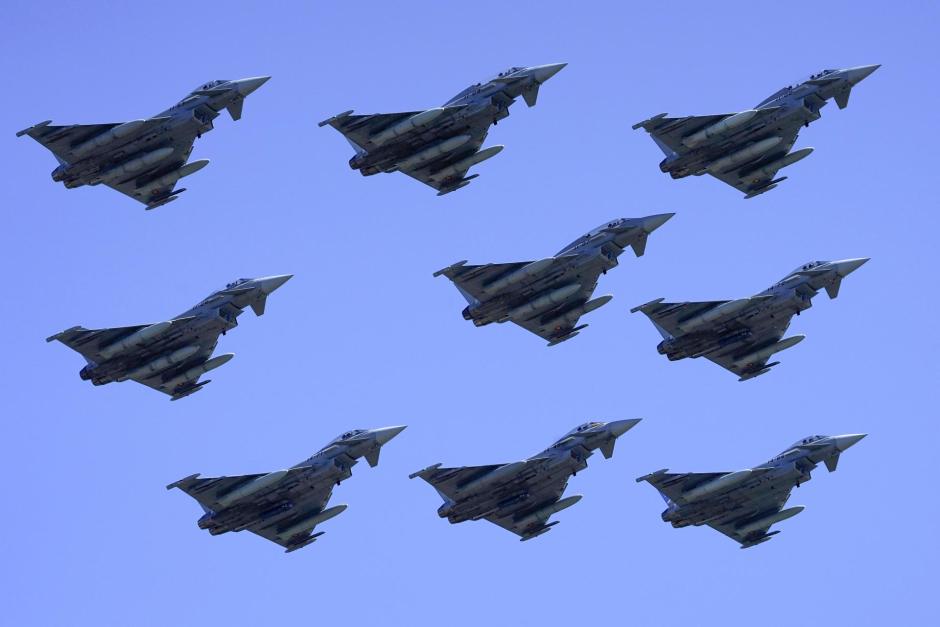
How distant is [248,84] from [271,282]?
10.8 m

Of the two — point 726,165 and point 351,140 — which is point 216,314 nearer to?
point 351,140

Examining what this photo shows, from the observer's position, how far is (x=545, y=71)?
109 metres

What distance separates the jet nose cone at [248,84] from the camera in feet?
358

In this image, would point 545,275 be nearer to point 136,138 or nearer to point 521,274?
point 521,274

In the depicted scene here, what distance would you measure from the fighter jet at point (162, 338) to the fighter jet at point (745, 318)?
68.7 feet

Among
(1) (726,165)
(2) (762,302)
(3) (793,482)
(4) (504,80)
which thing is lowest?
(3) (793,482)

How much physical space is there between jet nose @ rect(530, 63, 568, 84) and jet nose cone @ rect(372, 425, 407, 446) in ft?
66.6

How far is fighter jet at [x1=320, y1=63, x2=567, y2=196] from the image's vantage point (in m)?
109

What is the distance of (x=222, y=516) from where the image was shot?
10712cm

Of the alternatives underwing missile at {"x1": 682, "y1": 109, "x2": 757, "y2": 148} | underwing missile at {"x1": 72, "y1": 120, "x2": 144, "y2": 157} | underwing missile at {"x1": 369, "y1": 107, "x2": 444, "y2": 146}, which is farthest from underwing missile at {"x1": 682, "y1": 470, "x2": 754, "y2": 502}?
underwing missile at {"x1": 72, "y1": 120, "x2": 144, "y2": 157}

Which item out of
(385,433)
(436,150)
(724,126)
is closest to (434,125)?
(436,150)

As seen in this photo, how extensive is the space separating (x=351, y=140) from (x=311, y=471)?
1802cm

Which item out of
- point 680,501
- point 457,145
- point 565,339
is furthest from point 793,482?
point 457,145

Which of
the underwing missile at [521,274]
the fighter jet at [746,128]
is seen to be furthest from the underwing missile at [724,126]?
the underwing missile at [521,274]
